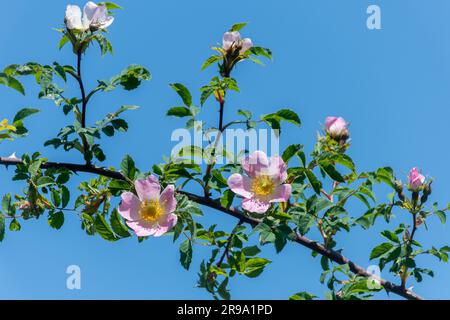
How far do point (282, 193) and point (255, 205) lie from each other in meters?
0.10

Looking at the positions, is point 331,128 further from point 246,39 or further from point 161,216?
point 161,216

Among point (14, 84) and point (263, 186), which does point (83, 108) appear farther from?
point (263, 186)

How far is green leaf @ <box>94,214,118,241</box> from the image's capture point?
261 centimetres

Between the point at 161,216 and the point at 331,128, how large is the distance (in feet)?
2.36

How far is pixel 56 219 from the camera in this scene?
289 centimetres

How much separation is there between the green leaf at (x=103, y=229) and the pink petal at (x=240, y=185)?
17.2 inches

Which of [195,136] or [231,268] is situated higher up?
[195,136]

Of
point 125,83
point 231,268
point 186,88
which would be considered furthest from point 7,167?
point 231,268

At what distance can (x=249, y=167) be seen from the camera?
2.70m

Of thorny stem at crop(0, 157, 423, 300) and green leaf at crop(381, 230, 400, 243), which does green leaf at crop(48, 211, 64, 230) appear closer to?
thorny stem at crop(0, 157, 423, 300)

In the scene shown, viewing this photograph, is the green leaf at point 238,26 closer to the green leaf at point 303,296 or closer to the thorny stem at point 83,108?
the thorny stem at point 83,108

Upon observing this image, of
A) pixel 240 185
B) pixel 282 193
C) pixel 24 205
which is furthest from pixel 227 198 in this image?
pixel 24 205
